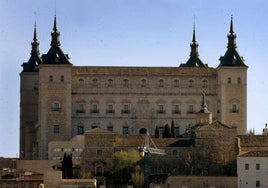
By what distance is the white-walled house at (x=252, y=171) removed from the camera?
81.1 meters

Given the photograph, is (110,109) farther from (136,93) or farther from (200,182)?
(200,182)

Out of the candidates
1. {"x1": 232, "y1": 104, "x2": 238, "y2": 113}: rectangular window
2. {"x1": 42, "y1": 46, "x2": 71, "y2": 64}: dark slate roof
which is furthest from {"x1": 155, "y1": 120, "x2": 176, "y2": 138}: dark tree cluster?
{"x1": 42, "y1": 46, "x2": 71, "y2": 64}: dark slate roof

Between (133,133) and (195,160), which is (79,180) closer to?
(195,160)

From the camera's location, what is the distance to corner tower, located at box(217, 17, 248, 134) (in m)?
99.7

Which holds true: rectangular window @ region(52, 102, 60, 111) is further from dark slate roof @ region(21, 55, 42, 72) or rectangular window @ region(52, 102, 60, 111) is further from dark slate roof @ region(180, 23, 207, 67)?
dark slate roof @ region(180, 23, 207, 67)

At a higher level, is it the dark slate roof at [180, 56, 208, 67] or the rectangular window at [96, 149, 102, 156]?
the dark slate roof at [180, 56, 208, 67]

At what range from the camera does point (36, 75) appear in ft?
348

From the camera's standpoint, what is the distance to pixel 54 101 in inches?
3866

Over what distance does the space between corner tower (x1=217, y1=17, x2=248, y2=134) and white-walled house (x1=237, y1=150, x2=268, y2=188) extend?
1661cm

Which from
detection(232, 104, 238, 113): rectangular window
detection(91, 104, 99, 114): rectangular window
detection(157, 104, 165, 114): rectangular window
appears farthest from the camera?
detection(157, 104, 165, 114): rectangular window

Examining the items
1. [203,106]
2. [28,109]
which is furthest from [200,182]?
[28,109]

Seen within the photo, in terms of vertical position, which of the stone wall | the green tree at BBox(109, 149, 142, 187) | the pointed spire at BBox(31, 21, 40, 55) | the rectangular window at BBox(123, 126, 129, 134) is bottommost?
the stone wall

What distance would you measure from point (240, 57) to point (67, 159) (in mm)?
20754

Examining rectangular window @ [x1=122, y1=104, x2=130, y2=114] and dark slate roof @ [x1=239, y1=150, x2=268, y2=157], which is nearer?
dark slate roof @ [x1=239, y1=150, x2=268, y2=157]
